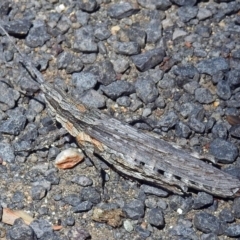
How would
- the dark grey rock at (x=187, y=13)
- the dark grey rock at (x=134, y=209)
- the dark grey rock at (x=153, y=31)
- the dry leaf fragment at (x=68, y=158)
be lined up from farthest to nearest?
the dark grey rock at (x=187, y=13) < the dark grey rock at (x=153, y=31) < the dry leaf fragment at (x=68, y=158) < the dark grey rock at (x=134, y=209)

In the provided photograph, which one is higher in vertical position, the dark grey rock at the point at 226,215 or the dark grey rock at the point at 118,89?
the dark grey rock at the point at 118,89

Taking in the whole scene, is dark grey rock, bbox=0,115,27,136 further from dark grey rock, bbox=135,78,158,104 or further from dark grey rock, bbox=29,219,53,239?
dark grey rock, bbox=135,78,158,104

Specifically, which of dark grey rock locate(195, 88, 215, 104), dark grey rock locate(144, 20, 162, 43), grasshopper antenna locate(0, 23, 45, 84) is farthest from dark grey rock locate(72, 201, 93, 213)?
dark grey rock locate(144, 20, 162, 43)

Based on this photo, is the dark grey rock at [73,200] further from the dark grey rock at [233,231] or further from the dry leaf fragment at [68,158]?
the dark grey rock at [233,231]

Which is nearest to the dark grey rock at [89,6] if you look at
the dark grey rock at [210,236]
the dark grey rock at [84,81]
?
the dark grey rock at [84,81]

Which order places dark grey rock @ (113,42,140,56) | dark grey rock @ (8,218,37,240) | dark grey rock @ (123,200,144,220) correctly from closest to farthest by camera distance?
dark grey rock @ (8,218,37,240), dark grey rock @ (123,200,144,220), dark grey rock @ (113,42,140,56)

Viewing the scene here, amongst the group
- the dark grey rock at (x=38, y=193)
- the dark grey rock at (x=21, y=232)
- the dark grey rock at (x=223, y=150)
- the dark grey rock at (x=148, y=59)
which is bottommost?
the dark grey rock at (x=223, y=150)

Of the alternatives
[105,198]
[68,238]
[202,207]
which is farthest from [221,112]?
[68,238]
